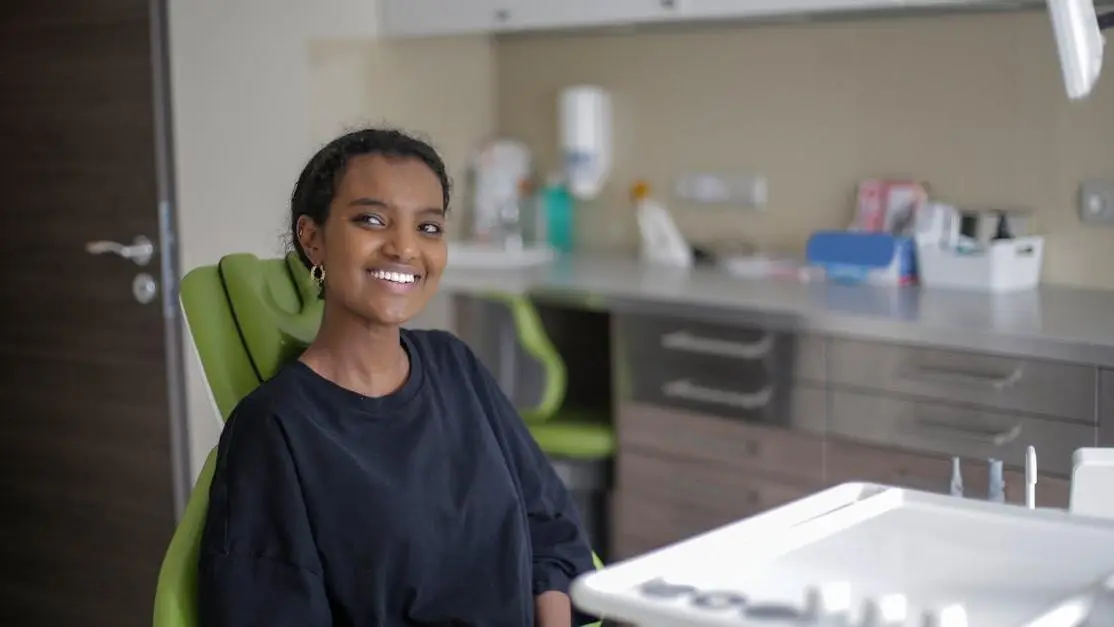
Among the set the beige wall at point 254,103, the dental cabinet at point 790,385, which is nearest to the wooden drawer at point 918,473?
the dental cabinet at point 790,385

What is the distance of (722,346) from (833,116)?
721 mm

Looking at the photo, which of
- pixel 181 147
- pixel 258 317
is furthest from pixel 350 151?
pixel 181 147

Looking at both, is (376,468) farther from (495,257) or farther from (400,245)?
(495,257)

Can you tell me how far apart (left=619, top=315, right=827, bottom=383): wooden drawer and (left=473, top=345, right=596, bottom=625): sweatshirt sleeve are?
2.86 ft

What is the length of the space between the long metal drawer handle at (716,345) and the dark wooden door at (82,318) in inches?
44.1

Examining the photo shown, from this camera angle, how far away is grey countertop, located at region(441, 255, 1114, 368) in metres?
2.43

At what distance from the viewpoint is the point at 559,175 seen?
12.5 ft

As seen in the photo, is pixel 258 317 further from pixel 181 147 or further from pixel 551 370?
pixel 181 147

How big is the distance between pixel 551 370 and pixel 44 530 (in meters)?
1.33

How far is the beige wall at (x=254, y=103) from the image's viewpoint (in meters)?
3.28

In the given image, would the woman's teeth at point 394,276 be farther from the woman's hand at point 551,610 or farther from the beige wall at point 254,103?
the beige wall at point 254,103

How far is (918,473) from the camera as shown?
8.38 feet

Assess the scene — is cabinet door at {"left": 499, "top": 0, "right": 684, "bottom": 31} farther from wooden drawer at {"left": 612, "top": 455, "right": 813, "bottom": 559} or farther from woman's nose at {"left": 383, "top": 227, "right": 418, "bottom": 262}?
woman's nose at {"left": 383, "top": 227, "right": 418, "bottom": 262}

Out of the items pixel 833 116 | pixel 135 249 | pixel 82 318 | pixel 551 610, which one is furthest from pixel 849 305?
pixel 82 318
